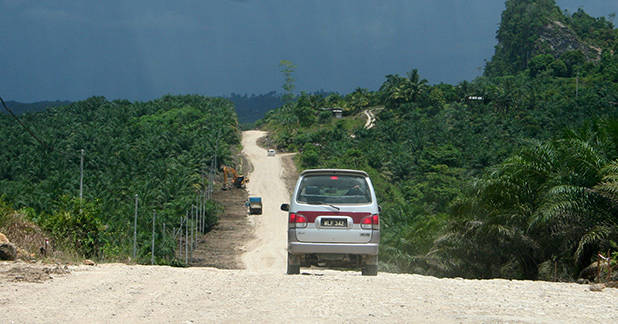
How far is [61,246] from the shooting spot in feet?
46.6

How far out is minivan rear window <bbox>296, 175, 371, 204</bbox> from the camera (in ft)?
38.9

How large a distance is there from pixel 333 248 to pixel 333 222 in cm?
45

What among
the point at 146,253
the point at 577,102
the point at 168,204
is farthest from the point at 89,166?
the point at 577,102

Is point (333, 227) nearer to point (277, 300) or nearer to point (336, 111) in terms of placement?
point (277, 300)

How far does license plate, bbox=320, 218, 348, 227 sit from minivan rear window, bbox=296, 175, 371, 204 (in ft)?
1.08

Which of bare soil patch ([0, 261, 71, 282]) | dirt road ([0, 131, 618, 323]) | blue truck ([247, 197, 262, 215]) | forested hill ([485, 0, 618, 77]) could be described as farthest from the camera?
forested hill ([485, 0, 618, 77])

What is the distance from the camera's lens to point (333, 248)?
1165 centimetres

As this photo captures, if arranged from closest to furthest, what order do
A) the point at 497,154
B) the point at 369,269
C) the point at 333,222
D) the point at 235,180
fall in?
1. the point at 333,222
2. the point at 369,269
3. the point at 497,154
4. the point at 235,180

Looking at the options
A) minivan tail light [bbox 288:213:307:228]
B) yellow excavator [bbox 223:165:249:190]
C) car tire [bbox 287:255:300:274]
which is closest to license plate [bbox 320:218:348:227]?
minivan tail light [bbox 288:213:307:228]

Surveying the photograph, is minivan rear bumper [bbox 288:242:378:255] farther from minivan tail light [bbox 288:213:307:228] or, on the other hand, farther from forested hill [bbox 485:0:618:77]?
forested hill [bbox 485:0:618:77]

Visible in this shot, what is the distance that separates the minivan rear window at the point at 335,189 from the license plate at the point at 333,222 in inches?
12.9

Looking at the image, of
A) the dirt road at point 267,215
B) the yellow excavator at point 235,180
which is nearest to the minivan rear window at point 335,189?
the dirt road at point 267,215

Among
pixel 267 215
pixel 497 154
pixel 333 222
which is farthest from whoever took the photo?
pixel 497 154

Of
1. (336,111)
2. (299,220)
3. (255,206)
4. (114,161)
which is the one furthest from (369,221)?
(336,111)
